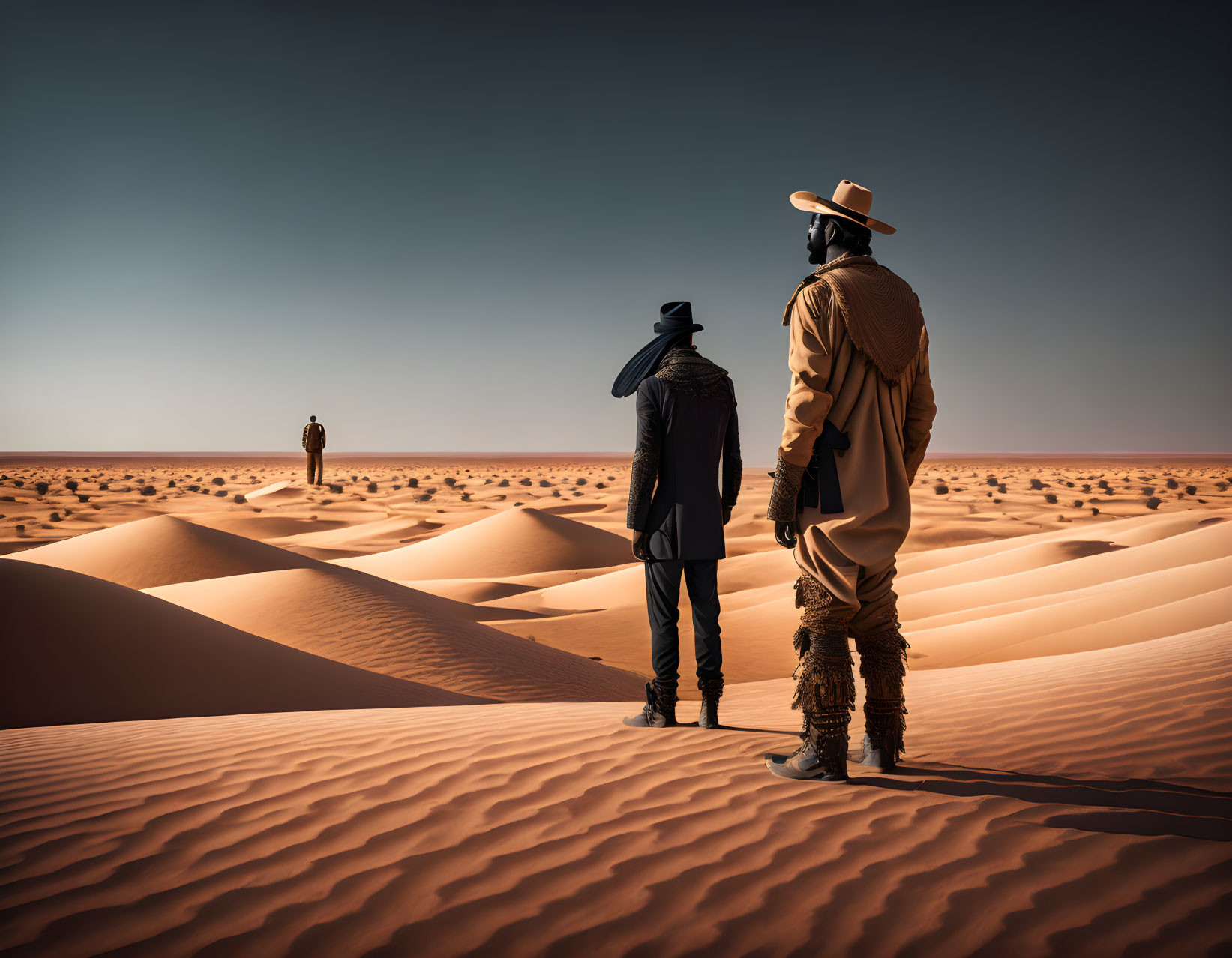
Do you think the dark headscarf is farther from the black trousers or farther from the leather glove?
the leather glove

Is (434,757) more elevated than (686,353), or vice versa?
(686,353)

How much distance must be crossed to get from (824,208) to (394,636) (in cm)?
715

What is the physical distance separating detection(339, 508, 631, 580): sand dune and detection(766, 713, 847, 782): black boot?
15.6 m

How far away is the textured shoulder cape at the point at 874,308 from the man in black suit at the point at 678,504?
2.67ft

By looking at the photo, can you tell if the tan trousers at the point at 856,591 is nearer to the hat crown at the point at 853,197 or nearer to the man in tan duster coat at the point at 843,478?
the man in tan duster coat at the point at 843,478

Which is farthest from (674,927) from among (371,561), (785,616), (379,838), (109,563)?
(371,561)

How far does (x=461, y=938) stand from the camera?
2348 millimetres

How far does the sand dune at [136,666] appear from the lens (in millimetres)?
5633

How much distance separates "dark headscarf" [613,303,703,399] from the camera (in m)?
4.36

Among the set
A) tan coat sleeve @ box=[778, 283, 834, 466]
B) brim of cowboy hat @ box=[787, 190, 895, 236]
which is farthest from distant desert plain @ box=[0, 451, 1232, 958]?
brim of cowboy hat @ box=[787, 190, 895, 236]

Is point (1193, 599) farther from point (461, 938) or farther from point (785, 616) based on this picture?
point (461, 938)

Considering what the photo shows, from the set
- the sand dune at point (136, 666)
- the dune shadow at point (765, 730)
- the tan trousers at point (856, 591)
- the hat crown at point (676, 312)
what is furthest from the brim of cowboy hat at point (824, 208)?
the sand dune at point (136, 666)

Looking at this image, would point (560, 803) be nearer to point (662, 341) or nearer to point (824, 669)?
point (824, 669)

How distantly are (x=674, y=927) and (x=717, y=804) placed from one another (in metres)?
0.85
